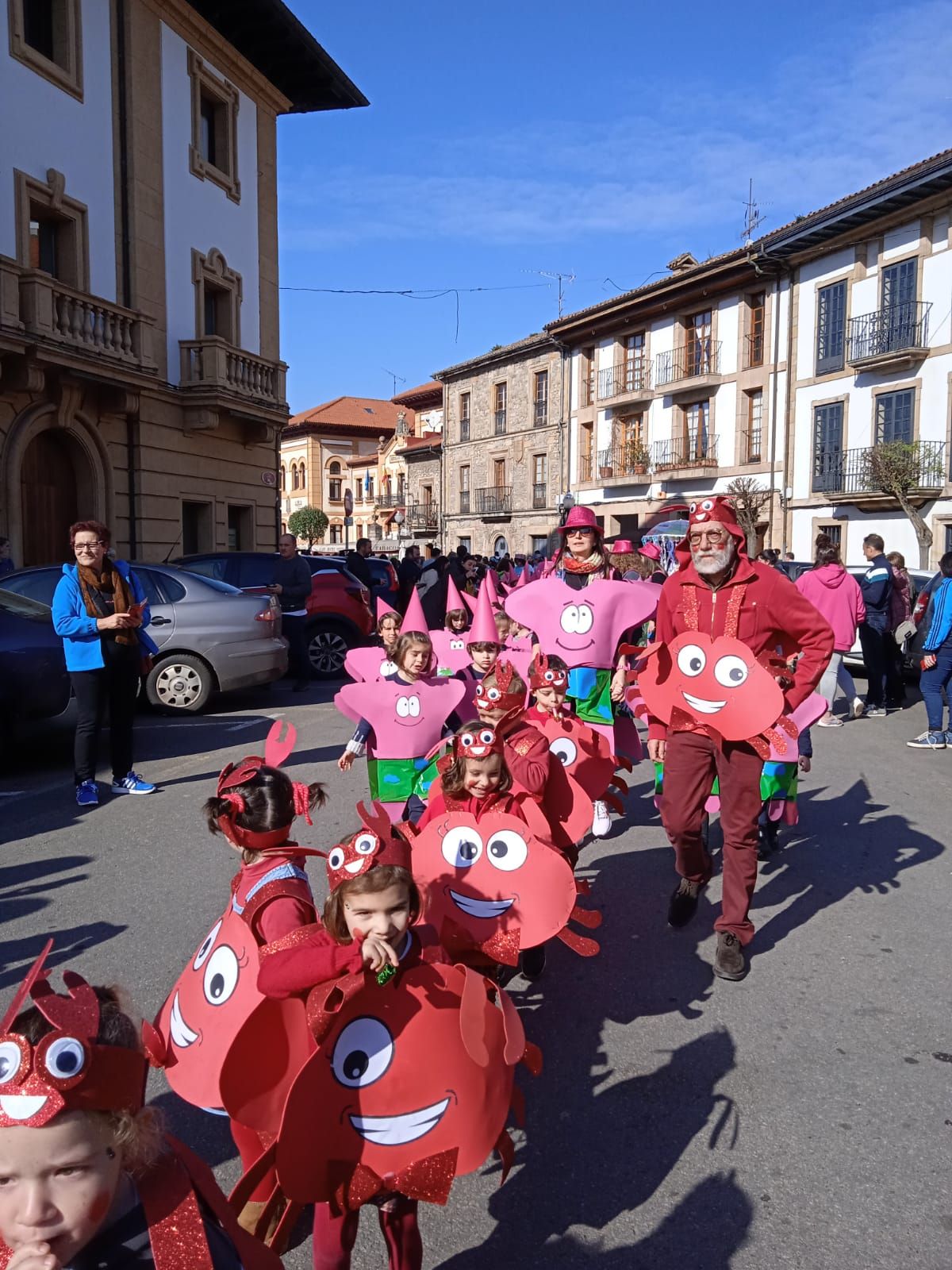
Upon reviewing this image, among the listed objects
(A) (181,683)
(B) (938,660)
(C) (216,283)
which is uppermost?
(C) (216,283)

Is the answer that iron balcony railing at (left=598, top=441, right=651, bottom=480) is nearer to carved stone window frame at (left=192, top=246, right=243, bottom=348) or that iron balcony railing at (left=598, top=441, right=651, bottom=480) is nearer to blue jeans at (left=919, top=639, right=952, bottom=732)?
carved stone window frame at (left=192, top=246, right=243, bottom=348)

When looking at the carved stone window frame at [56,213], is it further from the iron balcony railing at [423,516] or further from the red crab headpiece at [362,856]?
the iron balcony railing at [423,516]

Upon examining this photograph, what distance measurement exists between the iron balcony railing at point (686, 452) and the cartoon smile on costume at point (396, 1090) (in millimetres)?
33058

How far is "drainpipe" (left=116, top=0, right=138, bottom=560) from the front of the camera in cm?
1773

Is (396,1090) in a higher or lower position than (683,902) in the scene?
higher

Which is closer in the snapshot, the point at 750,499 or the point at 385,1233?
the point at 385,1233

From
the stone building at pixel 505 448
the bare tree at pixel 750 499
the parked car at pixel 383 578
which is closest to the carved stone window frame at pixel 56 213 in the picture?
the parked car at pixel 383 578

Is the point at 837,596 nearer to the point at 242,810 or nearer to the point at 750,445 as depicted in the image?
the point at 242,810

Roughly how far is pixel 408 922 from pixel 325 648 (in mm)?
11256

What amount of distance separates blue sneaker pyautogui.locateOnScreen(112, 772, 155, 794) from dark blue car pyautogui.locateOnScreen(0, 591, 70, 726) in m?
0.85

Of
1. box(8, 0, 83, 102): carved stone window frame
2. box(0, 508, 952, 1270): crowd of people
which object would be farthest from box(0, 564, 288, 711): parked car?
box(8, 0, 83, 102): carved stone window frame

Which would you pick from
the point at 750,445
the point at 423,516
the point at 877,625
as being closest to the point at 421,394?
the point at 423,516

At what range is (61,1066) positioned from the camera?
138 centimetres

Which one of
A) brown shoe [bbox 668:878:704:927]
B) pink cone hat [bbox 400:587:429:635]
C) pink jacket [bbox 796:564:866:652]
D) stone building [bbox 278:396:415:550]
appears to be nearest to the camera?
brown shoe [bbox 668:878:704:927]
